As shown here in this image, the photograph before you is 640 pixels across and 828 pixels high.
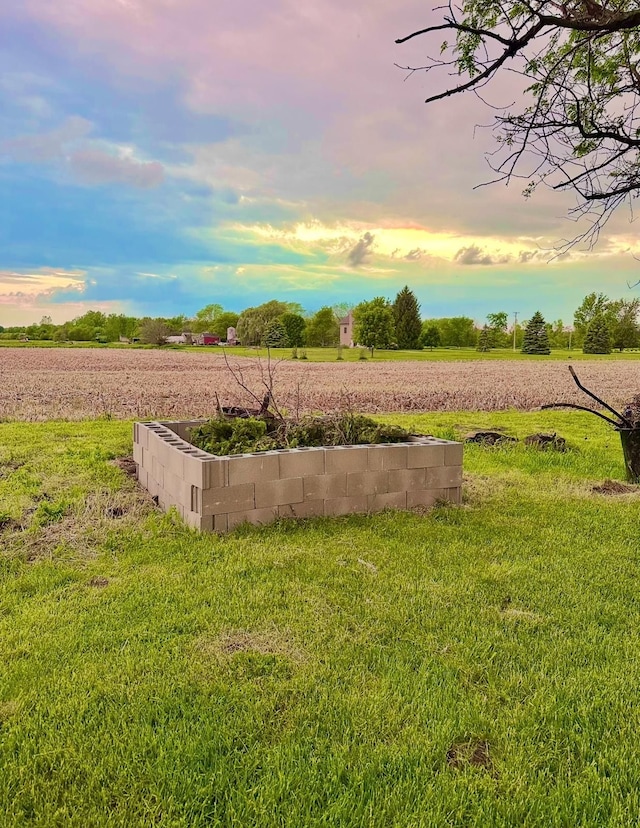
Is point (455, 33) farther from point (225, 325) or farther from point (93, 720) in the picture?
point (225, 325)

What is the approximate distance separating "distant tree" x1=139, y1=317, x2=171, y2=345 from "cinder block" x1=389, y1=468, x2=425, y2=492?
68770 millimetres

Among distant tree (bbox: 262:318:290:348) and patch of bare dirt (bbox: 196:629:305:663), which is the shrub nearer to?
patch of bare dirt (bbox: 196:629:305:663)

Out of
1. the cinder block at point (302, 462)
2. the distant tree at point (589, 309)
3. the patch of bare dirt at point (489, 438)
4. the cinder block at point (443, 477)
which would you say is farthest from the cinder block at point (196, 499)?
the distant tree at point (589, 309)

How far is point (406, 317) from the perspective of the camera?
7275cm

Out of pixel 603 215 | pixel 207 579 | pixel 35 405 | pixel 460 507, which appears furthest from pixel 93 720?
pixel 35 405

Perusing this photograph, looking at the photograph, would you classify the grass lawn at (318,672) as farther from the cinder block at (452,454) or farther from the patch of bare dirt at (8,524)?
the cinder block at (452,454)

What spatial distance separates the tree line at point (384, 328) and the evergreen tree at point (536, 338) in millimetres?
134

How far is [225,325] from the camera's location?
→ 9131 cm

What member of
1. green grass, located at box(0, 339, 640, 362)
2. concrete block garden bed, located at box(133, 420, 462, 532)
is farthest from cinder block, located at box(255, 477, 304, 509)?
green grass, located at box(0, 339, 640, 362)

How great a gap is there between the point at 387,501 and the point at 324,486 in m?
0.69

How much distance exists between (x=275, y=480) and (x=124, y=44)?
9.01m

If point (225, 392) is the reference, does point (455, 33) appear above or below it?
above

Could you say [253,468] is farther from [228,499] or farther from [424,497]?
[424,497]

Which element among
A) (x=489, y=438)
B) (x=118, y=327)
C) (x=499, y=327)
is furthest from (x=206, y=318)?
(x=489, y=438)
